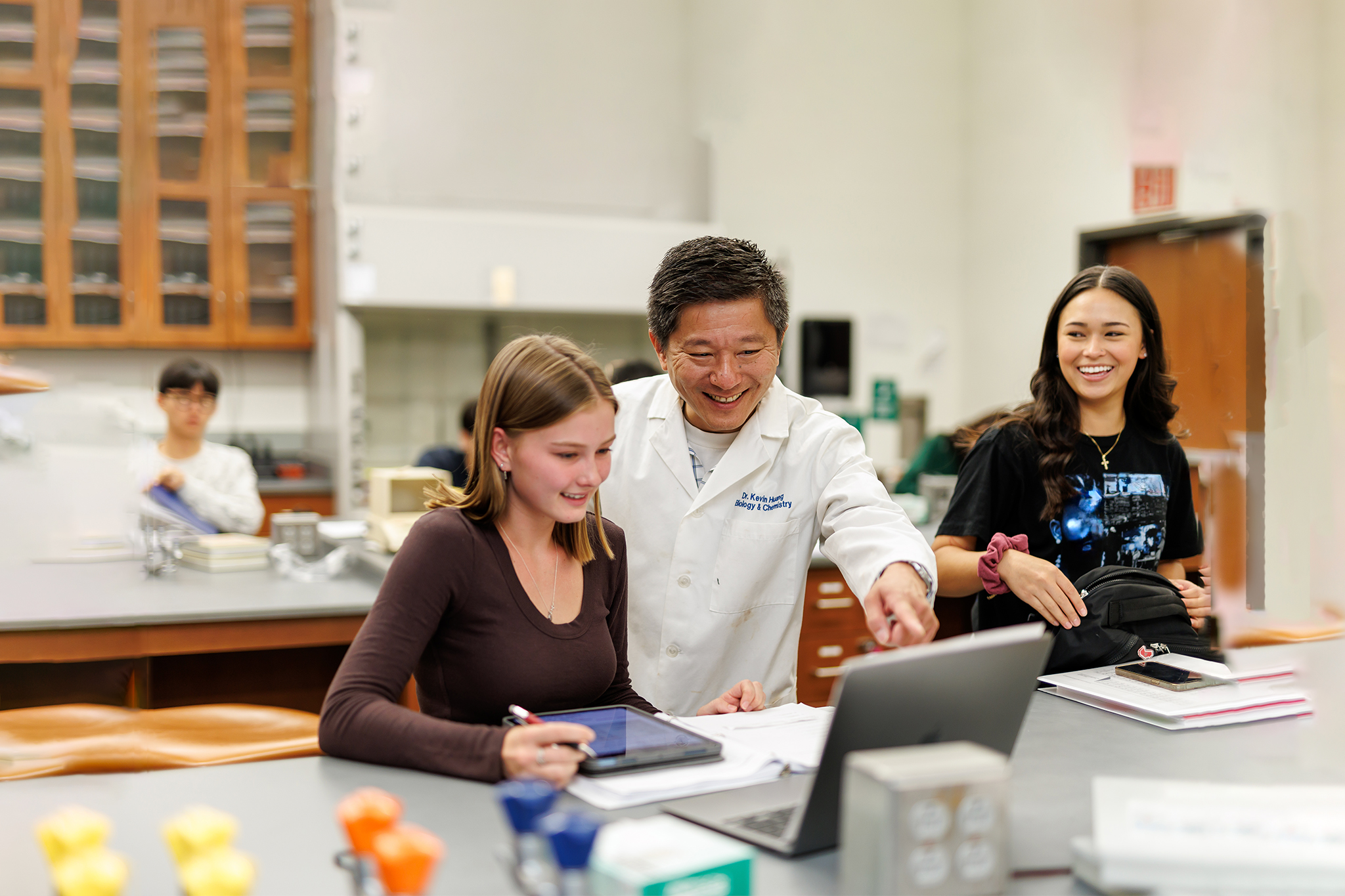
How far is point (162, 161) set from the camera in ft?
16.7

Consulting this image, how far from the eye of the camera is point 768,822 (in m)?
1.09

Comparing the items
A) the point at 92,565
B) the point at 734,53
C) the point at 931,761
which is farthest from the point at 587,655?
the point at 734,53

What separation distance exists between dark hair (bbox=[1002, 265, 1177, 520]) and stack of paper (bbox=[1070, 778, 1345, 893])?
1.04m

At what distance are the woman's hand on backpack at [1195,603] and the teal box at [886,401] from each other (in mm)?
4311

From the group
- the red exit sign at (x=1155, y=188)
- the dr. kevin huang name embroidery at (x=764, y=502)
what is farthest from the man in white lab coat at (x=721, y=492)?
the red exit sign at (x=1155, y=188)

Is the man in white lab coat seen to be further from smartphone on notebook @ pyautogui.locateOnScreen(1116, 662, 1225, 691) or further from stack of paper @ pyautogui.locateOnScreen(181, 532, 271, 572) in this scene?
stack of paper @ pyautogui.locateOnScreen(181, 532, 271, 572)

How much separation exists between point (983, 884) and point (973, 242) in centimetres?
582

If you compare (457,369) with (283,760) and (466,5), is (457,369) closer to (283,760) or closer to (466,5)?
(466,5)

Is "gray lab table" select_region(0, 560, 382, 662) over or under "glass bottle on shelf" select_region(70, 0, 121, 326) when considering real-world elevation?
under

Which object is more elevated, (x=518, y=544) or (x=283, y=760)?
(x=518, y=544)

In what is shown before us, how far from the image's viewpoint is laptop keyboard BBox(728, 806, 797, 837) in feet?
3.49

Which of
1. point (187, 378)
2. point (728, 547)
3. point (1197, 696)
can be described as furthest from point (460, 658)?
point (187, 378)

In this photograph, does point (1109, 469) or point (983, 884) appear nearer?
point (983, 884)

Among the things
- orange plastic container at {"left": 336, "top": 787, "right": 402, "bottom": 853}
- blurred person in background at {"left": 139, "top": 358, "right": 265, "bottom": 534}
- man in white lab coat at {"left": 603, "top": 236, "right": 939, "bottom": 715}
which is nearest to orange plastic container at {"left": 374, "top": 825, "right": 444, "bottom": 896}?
orange plastic container at {"left": 336, "top": 787, "right": 402, "bottom": 853}
